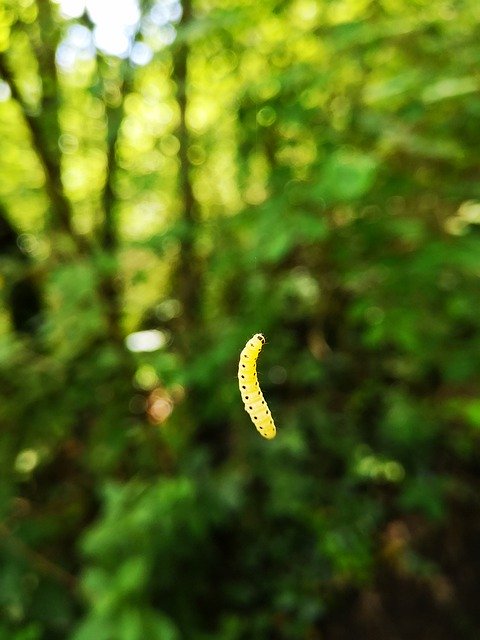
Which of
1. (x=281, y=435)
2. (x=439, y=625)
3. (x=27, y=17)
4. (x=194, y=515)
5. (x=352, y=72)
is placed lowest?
(x=439, y=625)

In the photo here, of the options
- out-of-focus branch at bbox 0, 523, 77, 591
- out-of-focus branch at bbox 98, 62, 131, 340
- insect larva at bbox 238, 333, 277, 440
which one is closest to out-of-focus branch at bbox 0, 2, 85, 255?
out-of-focus branch at bbox 98, 62, 131, 340

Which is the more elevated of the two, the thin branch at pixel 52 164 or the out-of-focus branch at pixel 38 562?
the thin branch at pixel 52 164

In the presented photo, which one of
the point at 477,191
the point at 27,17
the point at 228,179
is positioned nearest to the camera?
the point at 477,191

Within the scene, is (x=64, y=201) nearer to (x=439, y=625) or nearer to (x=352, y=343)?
(x=352, y=343)

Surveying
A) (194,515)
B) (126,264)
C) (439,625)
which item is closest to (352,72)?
(126,264)

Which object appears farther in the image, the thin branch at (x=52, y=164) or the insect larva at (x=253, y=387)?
the thin branch at (x=52, y=164)

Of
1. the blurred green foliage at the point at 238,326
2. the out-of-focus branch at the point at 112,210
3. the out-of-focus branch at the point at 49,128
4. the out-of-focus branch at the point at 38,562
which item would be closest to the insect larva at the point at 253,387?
the blurred green foliage at the point at 238,326

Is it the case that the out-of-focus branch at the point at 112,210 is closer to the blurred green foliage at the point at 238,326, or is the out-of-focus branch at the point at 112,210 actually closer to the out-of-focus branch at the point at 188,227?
the blurred green foliage at the point at 238,326
